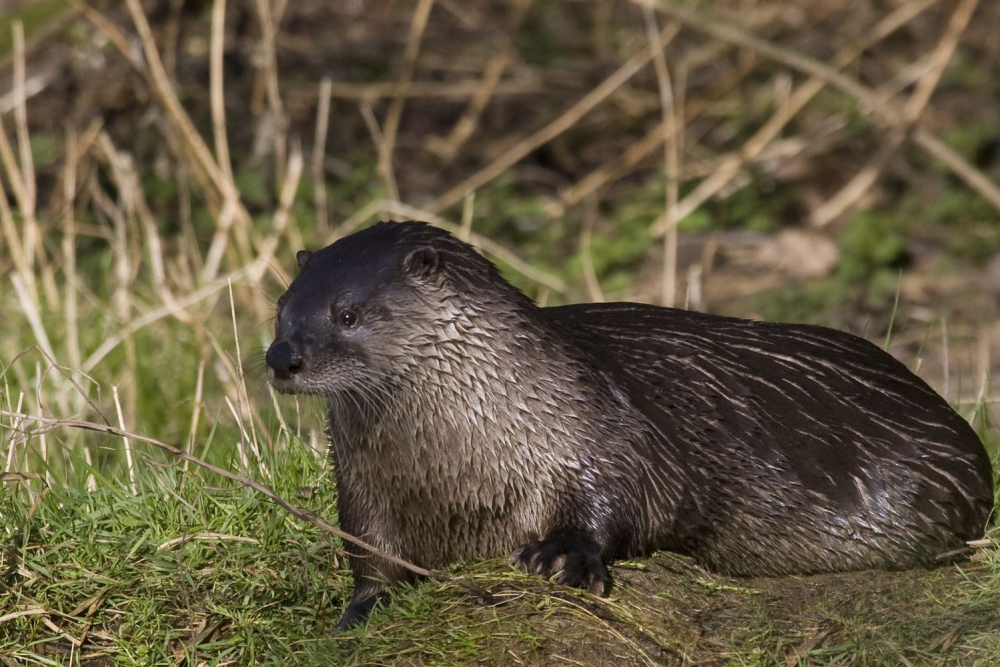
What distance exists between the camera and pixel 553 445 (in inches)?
114

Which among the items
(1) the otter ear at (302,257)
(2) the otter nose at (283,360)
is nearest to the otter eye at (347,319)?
(2) the otter nose at (283,360)

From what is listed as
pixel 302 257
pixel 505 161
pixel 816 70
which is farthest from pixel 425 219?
pixel 302 257

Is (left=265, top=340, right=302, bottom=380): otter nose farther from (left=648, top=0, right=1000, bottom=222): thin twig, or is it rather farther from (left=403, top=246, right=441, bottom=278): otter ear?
(left=648, top=0, right=1000, bottom=222): thin twig

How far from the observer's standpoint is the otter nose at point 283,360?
2.77 metres

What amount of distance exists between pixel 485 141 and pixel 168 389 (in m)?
3.77

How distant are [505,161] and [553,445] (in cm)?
A: 385

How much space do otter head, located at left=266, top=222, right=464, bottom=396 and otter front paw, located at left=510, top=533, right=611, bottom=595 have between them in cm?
45

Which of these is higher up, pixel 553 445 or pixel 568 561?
pixel 553 445

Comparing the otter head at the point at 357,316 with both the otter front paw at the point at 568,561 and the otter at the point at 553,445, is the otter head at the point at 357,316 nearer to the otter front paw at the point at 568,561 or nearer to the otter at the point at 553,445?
the otter at the point at 553,445

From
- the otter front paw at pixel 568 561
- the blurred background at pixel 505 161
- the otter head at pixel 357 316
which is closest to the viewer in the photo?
the otter front paw at pixel 568 561

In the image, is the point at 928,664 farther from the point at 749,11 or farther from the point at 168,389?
the point at 749,11

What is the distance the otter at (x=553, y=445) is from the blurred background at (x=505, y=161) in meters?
1.42

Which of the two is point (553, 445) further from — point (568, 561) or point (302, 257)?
point (302, 257)

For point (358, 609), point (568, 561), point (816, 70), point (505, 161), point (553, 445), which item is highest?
point (816, 70)
